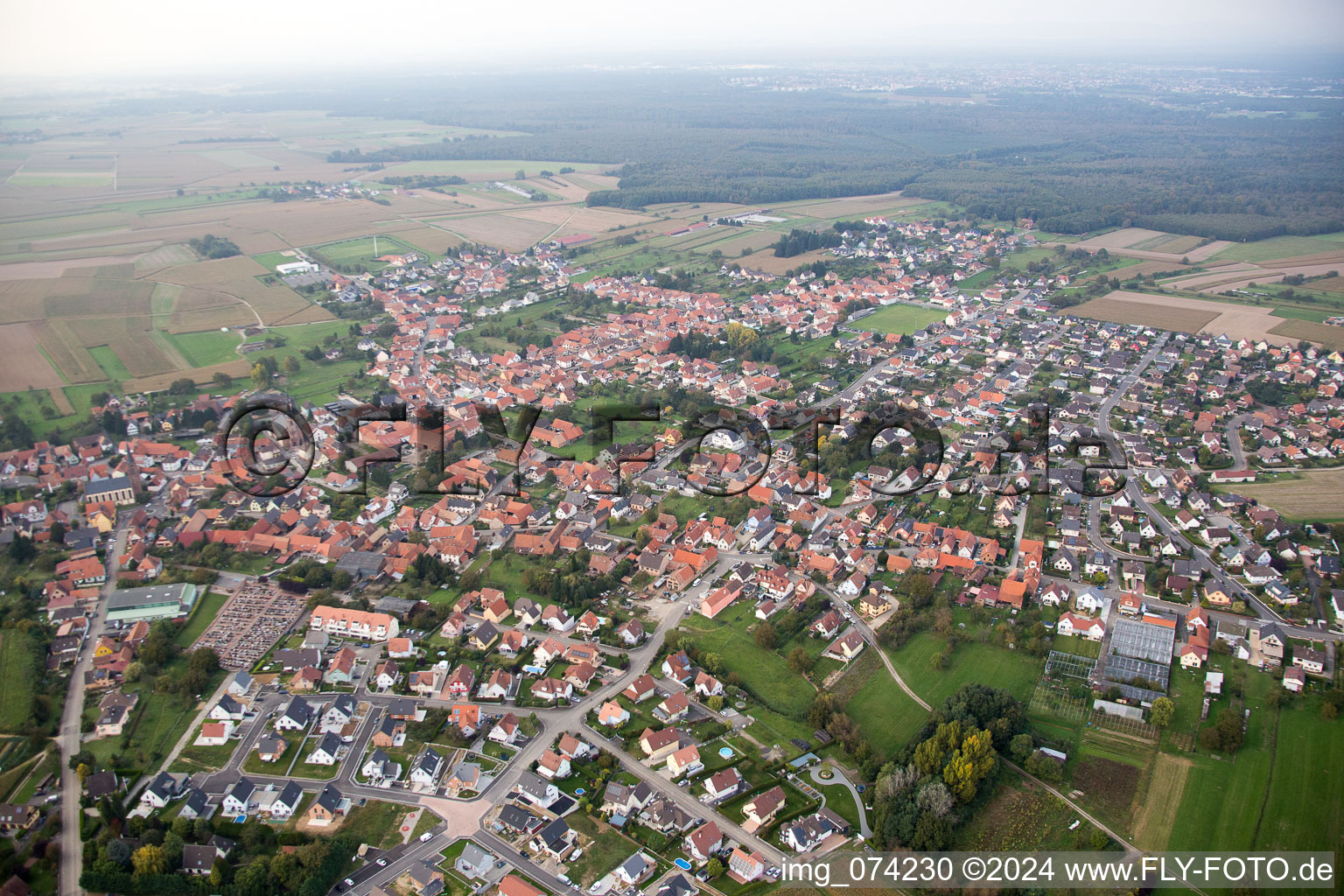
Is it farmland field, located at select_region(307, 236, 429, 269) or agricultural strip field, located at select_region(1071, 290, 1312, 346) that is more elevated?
farmland field, located at select_region(307, 236, 429, 269)

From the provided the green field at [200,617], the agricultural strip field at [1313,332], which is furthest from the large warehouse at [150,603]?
the agricultural strip field at [1313,332]

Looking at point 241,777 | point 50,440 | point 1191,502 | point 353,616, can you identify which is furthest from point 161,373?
point 1191,502

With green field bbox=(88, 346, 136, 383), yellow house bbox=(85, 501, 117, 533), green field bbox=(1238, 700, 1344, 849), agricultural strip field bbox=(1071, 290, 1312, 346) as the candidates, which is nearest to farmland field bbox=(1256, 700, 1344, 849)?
green field bbox=(1238, 700, 1344, 849)

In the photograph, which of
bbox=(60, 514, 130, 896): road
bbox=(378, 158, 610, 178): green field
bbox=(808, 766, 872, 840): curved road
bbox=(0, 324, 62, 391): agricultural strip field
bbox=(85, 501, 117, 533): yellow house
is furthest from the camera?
bbox=(378, 158, 610, 178): green field

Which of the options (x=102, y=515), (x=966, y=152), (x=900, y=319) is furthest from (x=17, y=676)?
(x=966, y=152)

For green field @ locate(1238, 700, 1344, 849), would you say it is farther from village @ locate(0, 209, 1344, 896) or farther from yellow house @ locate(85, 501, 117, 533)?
yellow house @ locate(85, 501, 117, 533)

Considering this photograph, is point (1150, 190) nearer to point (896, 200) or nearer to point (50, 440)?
point (896, 200)
